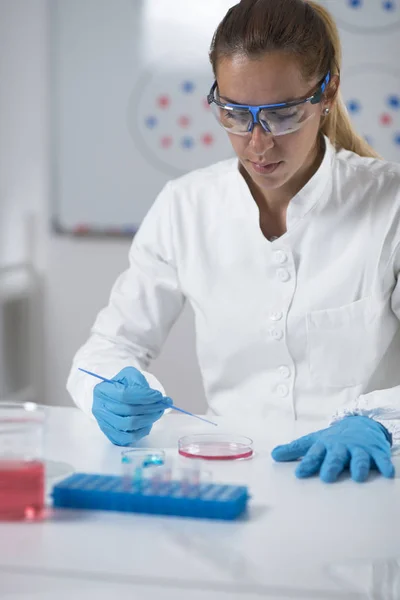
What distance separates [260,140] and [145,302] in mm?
512

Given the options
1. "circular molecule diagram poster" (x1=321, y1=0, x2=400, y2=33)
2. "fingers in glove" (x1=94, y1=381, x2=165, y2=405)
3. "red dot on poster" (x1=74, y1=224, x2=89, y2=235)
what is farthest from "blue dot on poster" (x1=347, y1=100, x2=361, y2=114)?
"fingers in glove" (x1=94, y1=381, x2=165, y2=405)

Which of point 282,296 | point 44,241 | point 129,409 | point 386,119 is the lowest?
point 44,241

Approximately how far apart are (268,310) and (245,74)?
1.69 feet

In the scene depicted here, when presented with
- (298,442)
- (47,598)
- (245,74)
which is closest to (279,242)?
(245,74)

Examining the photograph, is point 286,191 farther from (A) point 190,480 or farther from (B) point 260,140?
(A) point 190,480

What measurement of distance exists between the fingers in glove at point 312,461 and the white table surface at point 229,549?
2 cm

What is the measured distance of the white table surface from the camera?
90 cm

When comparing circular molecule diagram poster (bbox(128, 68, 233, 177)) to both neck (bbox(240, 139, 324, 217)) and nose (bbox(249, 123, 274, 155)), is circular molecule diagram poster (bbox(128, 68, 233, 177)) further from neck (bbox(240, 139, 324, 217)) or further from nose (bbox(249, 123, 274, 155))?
nose (bbox(249, 123, 274, 155))

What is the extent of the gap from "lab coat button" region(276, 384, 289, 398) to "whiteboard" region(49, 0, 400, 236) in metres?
1.85

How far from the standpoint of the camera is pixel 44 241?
3709mm

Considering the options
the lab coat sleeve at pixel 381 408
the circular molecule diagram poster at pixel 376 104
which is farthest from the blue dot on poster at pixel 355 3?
the lab coat sleeve at pixel 381 408

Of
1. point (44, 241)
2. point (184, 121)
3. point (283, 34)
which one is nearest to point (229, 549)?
point (283, 34)

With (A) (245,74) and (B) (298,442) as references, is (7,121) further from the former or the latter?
(B) (298,442)

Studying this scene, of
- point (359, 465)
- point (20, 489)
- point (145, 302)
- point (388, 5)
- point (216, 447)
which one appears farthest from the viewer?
point (388, 5)
